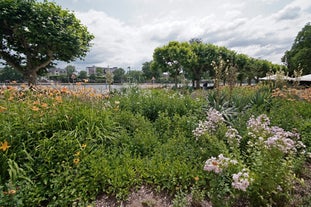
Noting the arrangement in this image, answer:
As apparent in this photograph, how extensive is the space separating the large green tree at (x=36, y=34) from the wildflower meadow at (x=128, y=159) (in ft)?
17.9

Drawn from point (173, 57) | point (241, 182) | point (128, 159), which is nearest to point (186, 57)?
point (173, 57)

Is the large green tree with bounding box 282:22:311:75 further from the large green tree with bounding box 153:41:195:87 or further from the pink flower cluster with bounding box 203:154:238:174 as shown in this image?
the pink flower cluster with bounding box 203:154:238:174

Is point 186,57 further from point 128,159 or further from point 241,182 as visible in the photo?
point 241,182

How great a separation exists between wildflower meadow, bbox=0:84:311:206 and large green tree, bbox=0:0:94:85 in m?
5.47

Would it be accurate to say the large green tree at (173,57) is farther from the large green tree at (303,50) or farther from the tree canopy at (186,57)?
the large green tree at (303,50)

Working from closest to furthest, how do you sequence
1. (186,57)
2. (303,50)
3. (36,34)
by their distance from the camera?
(36,34) < (186,57) < (303,50)

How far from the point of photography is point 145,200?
6.00 ft

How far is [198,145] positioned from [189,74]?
Result: 876 inches

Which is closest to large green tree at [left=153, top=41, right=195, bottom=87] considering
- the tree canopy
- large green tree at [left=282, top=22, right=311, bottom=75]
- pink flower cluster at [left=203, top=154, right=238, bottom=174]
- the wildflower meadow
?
the tree canopy

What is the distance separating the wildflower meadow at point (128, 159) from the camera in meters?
1.65

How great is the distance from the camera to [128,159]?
227 centimetres

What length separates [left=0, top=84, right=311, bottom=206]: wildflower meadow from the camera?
1649mm

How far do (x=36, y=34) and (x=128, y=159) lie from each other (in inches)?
327

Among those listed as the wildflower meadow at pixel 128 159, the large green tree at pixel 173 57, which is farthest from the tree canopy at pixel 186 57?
the wildflower meadow at pixel 128 159
